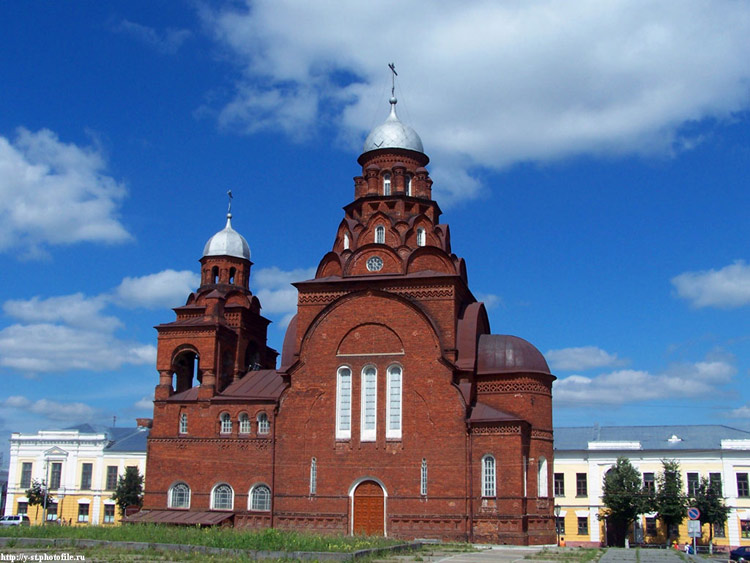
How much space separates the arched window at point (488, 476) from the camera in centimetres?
3031

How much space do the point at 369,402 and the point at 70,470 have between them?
27.6 m

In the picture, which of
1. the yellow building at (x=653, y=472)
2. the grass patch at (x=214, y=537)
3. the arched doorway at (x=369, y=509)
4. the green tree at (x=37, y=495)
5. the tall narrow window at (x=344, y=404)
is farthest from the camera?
the green tree at (x=37, y=495)

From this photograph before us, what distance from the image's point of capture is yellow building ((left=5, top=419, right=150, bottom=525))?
5072 centimetres

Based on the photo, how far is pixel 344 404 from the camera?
108 feet

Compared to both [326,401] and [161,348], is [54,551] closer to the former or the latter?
[326,401]

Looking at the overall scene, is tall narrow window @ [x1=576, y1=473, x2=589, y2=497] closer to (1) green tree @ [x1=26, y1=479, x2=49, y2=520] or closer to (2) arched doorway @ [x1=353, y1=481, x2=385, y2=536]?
(2) arched doorway @ [x1=353, y1=481, x2=385, y2=536]

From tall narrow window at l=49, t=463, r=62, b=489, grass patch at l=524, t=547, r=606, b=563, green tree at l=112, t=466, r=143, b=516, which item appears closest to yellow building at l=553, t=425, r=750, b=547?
grass patch at l=524, t=547, r=606, b=563

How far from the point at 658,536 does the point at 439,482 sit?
17743 millimetres

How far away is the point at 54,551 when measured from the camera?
20828mm

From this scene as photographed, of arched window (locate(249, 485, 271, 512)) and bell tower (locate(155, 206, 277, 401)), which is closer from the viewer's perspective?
arched window (locate(249, 485, 271, 512))

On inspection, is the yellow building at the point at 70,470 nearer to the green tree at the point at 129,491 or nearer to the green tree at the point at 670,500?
the green tree at the point at 129,491

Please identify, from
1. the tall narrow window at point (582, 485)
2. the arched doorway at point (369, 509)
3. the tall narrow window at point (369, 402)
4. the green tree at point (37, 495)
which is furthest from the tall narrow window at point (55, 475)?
the tall narrow window at point (582, 485)

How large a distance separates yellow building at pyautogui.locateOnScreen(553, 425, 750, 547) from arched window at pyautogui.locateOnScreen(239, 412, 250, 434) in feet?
56.3

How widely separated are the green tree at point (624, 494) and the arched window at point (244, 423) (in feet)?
61.1
